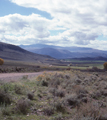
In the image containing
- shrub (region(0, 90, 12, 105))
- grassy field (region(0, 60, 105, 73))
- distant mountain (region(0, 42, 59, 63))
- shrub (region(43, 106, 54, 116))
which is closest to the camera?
shrub (region(43, 106, 54, 116))

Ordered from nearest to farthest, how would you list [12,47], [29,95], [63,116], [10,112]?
[10,112]
[63,116]
[29,95]
[12,47]

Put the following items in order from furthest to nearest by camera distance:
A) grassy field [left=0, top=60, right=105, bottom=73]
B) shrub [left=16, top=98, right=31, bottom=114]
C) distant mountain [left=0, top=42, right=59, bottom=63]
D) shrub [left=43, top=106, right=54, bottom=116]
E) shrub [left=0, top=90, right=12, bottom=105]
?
distant mountain [left=0, top=42, right=59, bottom=63] → grassy field [left=0, top=60, right=105, bottom=73] → shrub [left=0, top=90, right=12, bottom=105] → shrub [left=43, top=106, right=54, bottom=116] → shrub [left=16, top=98, right=31, bottom=114]

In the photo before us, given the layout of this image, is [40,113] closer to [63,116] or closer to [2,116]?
[63,116]

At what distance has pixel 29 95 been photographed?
7.23 meters

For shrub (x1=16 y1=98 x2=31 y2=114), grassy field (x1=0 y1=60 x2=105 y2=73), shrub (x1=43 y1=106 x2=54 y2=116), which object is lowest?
grassy field (x1=0 y1=60 x2=105 y2=73)

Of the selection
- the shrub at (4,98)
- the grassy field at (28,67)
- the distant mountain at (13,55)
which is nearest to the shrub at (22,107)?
the shrub at (4,98)

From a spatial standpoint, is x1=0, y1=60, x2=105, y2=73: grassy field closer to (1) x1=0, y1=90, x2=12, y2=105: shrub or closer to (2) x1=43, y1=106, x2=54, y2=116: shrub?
(1) x1=0, y1=90, x2=12, y2=105: shrub

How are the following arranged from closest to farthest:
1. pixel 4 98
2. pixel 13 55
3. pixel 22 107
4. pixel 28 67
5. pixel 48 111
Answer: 1. pixel 22 107
2. pixel 48 111
3. pixel 4 98
4. pixel 28 67
5. pixel 13 55

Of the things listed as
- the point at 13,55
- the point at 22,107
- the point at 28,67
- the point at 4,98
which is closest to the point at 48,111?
the point at 22,107

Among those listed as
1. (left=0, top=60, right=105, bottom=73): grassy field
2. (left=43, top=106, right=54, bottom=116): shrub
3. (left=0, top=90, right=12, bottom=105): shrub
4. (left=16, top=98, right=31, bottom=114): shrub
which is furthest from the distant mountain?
(left=43, top=106, right=54, bottom=116): shrub

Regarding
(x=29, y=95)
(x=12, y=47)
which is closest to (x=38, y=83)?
(x=29, y=95)

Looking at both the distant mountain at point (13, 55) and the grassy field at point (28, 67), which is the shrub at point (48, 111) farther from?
the distant mountain at point (13, 55)

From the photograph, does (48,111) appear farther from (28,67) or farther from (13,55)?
(13,55)

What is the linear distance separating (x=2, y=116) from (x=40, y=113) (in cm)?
158
